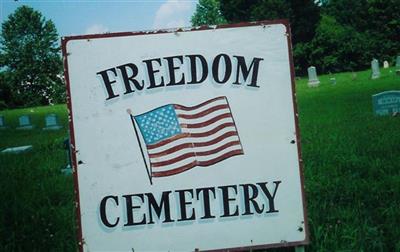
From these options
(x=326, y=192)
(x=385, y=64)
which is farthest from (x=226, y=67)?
(x=385, y=64)

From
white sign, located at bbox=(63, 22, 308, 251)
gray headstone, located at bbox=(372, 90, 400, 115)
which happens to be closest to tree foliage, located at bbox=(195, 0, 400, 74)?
gray headstone, located at bbox=(372, 90, 400, 115)

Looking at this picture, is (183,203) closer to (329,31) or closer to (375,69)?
(375,69)

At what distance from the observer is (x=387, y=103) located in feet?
26.5

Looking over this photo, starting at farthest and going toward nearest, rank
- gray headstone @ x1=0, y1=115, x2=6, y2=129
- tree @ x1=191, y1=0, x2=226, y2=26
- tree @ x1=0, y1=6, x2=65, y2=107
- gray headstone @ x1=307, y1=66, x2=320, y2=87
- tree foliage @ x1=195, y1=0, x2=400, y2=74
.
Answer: gray headstone @ x1=307, y1=66, x2=320, y2=87, tree foliage @ x1=195, y1=0, x2=400, y2=74, gray headstone @ x1=0, y1=115, x2=6, y2=129, tree @ x1=191, y1=0, x2=226, y2=26, tree @ x1=0, y1=6, x2=65, y2=107

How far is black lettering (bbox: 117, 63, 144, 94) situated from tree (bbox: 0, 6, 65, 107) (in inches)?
104

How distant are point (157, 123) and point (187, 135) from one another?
16 cm

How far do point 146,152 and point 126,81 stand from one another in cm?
35

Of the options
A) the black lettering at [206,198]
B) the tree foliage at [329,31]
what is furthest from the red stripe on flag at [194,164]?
the tree foliage at [329,31]

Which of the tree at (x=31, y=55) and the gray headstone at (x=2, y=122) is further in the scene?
the gray headstone at (x=2, y=122)

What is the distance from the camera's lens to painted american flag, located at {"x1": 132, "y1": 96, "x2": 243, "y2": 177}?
198cm

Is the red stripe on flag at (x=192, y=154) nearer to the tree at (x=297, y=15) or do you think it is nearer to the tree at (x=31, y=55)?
the tree at (x=31, y=55)

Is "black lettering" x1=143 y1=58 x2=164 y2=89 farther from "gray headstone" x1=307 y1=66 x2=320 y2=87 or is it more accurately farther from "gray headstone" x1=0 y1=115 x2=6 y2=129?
"gray headstone" x1=307 y1=66 x2=320 y2=87

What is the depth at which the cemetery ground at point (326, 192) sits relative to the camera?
276 centimetres

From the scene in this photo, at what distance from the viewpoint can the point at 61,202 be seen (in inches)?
154
